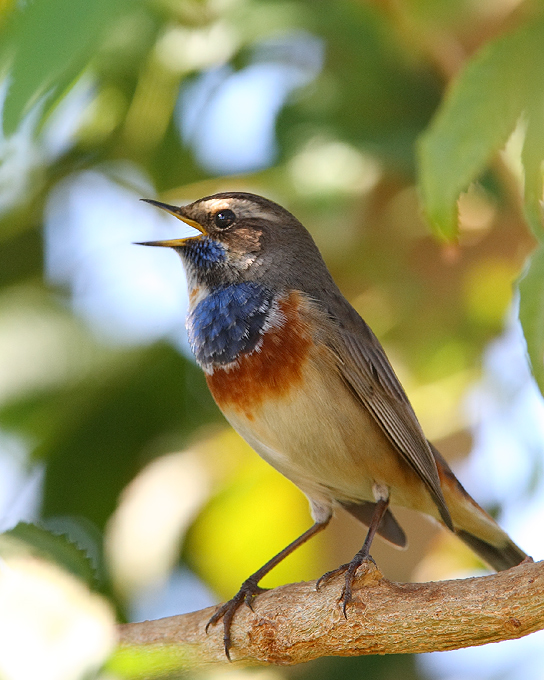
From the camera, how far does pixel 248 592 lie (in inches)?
Result: 147

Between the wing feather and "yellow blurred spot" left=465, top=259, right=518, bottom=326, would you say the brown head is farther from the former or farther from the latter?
"yellow blurred spot" left=465, top=259, right=518, bottom=326

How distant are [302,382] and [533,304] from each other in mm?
1941

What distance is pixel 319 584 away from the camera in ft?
10.7

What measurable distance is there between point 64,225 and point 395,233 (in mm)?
1994

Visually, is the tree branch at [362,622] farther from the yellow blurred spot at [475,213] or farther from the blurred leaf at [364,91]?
the yellow blurred spot at [475,213]

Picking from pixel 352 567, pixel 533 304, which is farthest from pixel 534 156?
pixel 352 567

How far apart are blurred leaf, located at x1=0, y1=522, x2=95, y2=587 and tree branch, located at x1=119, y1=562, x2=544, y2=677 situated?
0.40 metres

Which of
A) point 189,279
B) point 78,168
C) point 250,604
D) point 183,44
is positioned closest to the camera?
point 250,604

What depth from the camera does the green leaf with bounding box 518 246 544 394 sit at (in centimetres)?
166

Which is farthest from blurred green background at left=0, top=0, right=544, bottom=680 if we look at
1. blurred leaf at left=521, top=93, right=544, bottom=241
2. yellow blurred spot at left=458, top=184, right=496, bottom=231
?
blurred leaf at left=521, top=93, right=544, bottom=241

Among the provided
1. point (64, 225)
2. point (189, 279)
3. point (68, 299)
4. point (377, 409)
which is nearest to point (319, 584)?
point (377, 409)

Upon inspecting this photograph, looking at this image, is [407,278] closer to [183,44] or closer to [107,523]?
[183,44]

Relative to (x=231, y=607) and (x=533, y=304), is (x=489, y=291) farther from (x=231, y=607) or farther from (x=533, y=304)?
(x=533, y=304)

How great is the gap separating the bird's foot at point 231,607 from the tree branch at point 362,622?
0.03m
